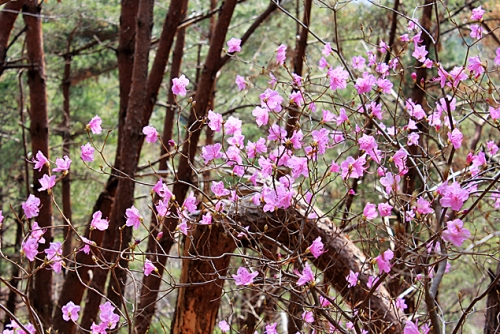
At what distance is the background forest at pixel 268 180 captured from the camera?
1943 millimetres

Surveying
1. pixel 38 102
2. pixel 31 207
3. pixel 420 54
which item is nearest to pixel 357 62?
pixel 420 54

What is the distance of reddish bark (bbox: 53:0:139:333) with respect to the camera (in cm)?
450

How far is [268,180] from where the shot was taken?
2.41m

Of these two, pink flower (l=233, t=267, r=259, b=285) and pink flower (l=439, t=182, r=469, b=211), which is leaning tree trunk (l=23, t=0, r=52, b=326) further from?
pink flower (l=439, t=182, r=469, b=211)

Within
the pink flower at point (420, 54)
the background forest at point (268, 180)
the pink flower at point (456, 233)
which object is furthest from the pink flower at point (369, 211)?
the pink flower at point (420, 54)

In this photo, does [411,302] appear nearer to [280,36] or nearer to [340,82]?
[340,82]

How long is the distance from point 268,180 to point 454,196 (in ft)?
3.16

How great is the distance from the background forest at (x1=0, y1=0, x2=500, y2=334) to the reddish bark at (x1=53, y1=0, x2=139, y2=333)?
15 millimetres

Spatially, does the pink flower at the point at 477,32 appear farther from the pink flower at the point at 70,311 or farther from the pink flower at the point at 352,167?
the pink flower at the point at 70,311

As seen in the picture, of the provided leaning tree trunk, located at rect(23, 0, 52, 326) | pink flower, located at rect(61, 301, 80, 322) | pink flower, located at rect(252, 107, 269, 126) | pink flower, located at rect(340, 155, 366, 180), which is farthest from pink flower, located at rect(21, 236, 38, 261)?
leaning tree trunk, located at rect(23, 0, 52, 326)

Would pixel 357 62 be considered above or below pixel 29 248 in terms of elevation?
above

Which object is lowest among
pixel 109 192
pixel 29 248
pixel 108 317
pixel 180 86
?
pixel 108 317

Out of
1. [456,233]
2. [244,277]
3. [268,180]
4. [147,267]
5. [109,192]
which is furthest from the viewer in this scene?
[109,192]

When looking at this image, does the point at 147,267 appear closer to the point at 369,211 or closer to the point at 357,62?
the point at 369,211
